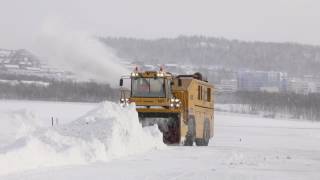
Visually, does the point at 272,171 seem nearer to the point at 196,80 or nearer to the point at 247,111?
the point at 196,80

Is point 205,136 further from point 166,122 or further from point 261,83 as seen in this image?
point 261,83

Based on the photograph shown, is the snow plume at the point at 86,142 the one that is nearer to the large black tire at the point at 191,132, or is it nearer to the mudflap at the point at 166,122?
the mudflap at the point at 166,122

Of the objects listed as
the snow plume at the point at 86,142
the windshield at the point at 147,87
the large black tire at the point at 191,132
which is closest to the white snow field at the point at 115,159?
the snow plume at the point at 86,142

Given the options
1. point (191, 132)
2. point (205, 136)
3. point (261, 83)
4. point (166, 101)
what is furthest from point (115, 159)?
point (261, 83)

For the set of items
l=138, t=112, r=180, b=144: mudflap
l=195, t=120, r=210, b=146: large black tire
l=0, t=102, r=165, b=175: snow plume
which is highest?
l=0, t=102, r=165, b=175: snow plume

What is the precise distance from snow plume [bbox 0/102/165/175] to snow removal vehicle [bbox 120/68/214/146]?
319 centimetres

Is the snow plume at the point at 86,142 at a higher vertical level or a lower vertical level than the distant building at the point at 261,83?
higher

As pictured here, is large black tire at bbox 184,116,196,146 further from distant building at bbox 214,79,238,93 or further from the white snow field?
distant building at bbox 214,79,238,93

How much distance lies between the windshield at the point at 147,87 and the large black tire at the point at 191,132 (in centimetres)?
209

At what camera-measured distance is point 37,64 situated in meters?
44.1

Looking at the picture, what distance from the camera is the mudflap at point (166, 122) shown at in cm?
2808

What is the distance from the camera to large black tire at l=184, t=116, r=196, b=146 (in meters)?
29.5

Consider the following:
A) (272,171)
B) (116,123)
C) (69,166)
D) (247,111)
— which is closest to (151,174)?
(69,166)

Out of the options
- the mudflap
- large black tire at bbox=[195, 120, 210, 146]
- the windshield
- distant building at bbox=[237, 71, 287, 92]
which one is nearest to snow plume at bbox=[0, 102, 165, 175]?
the mudflap
